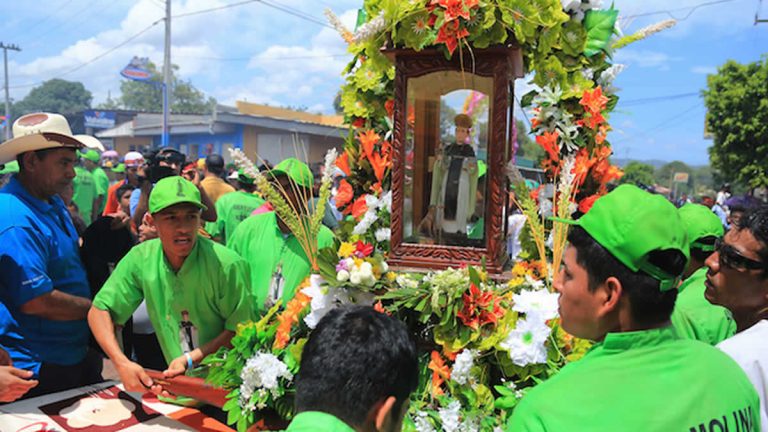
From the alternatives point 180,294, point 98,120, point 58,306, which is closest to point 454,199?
point 180,294

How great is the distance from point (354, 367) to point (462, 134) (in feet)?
5.62

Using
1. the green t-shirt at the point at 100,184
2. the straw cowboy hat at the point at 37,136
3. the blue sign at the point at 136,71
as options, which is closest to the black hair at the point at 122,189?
the green t-shirt at the point at 100,184

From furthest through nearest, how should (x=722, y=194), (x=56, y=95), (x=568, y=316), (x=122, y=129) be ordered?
(x=56, y=95) → (x=122, y=129) → (x=722, y=194) → (x=568, y=316)

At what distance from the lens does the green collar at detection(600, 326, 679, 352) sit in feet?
3.90

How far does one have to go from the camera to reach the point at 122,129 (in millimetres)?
35688

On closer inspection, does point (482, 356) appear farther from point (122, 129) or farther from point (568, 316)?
point (122, 129)

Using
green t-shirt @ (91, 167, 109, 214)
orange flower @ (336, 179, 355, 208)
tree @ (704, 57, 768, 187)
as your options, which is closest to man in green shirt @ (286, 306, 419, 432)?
orange flower @ (336, 179, 355, 208)

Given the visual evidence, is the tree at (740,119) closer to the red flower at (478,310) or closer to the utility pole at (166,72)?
the red flower at (478,310)

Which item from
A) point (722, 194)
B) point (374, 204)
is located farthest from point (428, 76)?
point (722, 194)

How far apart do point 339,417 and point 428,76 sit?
181 cm

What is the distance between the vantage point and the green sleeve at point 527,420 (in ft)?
3.52

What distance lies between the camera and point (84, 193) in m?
7.26

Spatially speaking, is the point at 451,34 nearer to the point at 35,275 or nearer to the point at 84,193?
the point at 35,275

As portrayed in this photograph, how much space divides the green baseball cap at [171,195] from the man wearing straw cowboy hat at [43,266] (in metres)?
0.61
